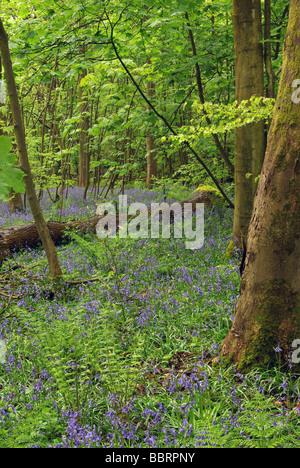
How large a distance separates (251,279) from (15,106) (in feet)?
12.2

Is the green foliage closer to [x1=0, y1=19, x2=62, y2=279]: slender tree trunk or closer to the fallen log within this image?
[x1=0, y1=19, x2=62, y2=279]: slender tree trunk

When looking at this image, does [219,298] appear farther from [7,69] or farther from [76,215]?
[76,215]

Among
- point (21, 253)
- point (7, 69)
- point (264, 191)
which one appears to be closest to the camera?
point (264, 191)

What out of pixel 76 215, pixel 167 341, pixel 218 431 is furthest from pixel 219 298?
pixel 76 215

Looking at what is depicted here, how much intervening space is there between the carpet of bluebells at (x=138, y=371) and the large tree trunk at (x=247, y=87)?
3.20 ft

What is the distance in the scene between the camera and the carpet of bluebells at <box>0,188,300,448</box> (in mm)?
2504

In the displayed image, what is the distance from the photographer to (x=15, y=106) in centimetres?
468

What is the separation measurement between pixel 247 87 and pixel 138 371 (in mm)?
4436

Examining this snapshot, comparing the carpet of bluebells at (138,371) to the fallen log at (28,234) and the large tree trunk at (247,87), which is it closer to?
the large tree trunk at (247,87)

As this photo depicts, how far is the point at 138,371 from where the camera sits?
9.82 ft

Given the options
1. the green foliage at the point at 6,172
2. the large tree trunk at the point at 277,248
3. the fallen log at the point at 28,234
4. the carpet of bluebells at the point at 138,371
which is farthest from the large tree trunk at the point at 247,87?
the green foliage at the point at 6,172

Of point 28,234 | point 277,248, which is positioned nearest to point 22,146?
point 28,234

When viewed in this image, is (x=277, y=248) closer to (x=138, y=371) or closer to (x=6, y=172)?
(x=138, y=371)

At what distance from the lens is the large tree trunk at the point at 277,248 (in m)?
2.76
